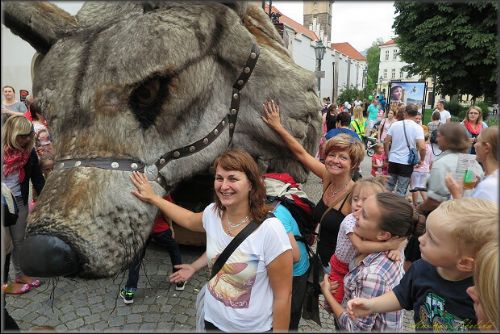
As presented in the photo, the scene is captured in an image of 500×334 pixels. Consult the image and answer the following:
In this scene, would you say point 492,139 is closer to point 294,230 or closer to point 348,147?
point 348,147

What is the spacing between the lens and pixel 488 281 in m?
1.25

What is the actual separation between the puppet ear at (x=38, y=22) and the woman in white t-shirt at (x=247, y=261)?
4.00ft

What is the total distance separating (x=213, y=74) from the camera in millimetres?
2453

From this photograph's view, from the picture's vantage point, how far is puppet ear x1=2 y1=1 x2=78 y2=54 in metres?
2.20

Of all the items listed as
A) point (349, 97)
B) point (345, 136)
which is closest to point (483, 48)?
point (349, 97)

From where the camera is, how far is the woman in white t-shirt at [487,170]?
2295mm

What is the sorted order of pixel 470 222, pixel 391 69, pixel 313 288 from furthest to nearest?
pixel 391 69 → pixel 313 288 → pixel 470 222

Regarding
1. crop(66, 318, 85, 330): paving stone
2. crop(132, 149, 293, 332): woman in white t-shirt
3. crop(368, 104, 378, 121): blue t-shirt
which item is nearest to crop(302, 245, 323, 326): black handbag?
crop(132, 149, 293, 332): woman in white t-shirt

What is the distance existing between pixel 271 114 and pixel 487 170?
1477mm

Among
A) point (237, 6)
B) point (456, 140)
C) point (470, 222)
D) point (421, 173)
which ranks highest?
point (237, 6)

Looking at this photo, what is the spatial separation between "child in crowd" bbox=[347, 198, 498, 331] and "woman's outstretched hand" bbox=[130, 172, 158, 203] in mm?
1181

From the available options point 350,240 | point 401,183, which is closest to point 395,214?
point 350,240

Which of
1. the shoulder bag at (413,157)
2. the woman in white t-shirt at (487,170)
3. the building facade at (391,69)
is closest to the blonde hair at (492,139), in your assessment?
the woman in white t-shirt at (487,170)

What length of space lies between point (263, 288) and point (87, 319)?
2.26 metres
